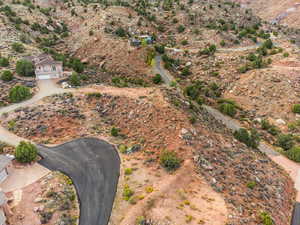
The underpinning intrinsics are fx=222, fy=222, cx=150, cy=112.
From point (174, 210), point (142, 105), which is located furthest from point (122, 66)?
point (174, 210)

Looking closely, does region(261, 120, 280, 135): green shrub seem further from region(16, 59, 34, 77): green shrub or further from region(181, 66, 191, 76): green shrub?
region(16, 59, 34, 77): green shrub

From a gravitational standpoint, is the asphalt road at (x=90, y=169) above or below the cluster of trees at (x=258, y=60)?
below

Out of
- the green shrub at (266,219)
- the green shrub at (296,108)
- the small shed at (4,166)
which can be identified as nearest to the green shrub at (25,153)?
the small shed at (4,166)

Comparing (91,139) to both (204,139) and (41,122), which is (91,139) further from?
(204,139)

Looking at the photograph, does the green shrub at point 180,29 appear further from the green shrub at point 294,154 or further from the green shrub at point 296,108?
the green shrub at point 294,154

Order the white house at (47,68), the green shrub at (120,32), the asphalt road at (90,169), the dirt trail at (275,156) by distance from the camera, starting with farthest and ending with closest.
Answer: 1. the green shrub at (120,32)
2. the white house at (47,68)
3. the dirt trail at (275,156)
4. the asphalt road at (90,169)

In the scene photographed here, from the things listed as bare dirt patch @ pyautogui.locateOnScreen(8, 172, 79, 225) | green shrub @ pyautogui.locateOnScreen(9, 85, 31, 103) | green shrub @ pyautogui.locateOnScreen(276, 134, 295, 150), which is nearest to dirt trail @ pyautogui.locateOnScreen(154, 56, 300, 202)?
green shrub @ pyautogui.locateOnScreen(276, 134, 295, 150)
